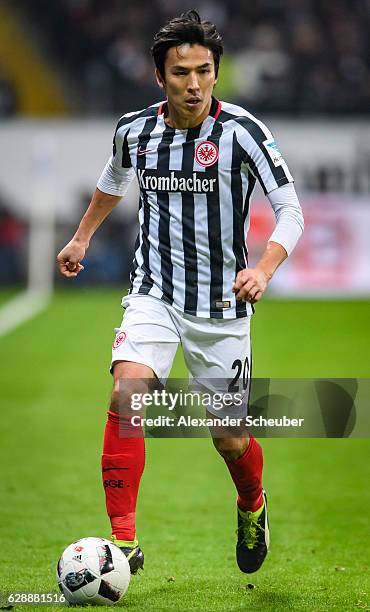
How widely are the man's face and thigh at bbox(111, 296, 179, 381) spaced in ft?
2.73

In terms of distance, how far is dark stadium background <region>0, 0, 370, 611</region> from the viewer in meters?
5.32

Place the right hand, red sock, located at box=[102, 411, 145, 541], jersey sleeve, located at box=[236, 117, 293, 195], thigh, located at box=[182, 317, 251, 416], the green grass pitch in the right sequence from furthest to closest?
the right hand → thigh, located at box=[182, 317, 251, 416] → the green grass pitch → jersey sleeve, located at box=[236, 117, 293, 195] → red sock, located at box=[102, 411, 145, 541]

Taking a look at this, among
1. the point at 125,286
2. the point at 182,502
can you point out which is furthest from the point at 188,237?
the point at 125,286

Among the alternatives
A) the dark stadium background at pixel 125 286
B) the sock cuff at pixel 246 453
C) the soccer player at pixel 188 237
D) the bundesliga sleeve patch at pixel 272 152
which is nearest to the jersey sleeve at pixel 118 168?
the soccer player at pixel 188 237

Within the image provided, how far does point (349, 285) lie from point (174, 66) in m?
13.9

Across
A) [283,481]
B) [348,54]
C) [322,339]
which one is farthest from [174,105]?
[348,54]

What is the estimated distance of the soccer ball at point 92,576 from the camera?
4.14 metres

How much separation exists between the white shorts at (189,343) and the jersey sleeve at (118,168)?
579 mm

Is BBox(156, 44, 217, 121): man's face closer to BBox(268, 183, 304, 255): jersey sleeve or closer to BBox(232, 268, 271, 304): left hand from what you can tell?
BBox(268, 183, 304, 255): jersey sleeve

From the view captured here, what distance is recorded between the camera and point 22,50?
21969mm

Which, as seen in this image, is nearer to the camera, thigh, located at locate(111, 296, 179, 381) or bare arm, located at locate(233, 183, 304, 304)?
bare arm, located at locate(233, 183, 304, 304)

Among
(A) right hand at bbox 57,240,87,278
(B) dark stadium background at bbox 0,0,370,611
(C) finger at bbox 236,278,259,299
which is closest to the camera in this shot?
(C) finger at bbox 236,278,259,299

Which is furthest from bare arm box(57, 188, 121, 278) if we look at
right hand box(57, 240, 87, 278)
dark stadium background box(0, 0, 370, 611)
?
dark stadium background box(0, 0, 370, 611)

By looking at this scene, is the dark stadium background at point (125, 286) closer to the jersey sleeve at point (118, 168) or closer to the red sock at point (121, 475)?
the red sock at point (121, 475)
